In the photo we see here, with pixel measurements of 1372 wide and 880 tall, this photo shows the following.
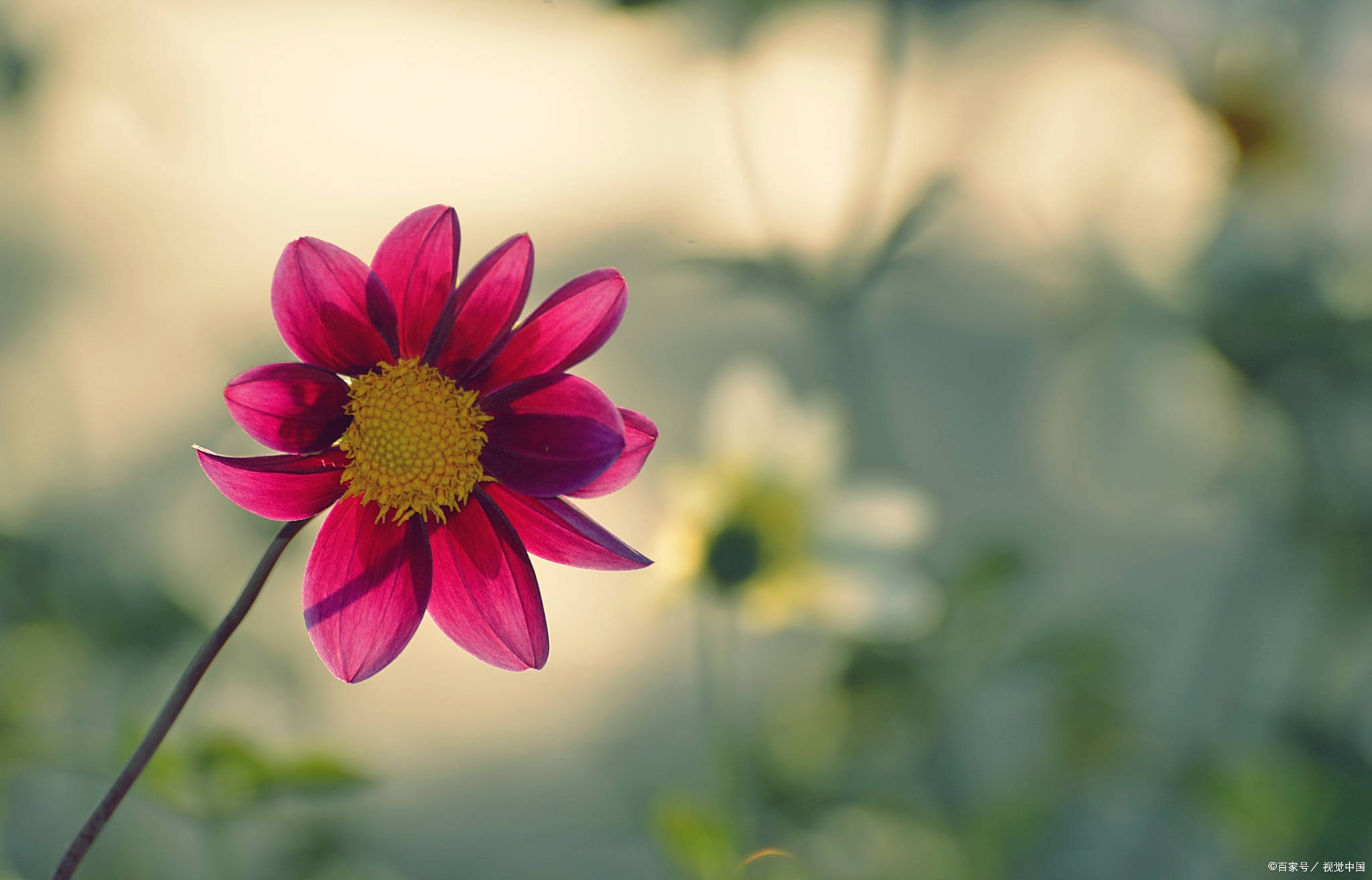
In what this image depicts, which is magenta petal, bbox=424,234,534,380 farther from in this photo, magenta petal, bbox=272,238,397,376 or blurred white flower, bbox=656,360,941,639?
blurred white flower, bbox=656,360,941,639

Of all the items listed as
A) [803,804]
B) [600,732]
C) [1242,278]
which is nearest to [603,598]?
[600,732]

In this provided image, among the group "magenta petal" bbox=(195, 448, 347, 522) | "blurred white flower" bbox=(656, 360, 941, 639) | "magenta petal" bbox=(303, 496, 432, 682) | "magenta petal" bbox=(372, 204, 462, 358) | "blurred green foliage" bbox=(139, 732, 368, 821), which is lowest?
"blurred green foliage" bbox=(139, 732, 368, 821)

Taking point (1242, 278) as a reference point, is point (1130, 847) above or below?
below

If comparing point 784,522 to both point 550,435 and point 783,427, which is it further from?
point 550,435

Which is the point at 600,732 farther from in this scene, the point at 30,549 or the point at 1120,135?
the point at 1120,135

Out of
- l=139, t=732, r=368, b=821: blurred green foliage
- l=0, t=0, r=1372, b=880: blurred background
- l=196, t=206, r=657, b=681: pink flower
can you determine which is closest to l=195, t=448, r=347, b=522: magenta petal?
l=196, t=206, r=657, b=681: pink flower

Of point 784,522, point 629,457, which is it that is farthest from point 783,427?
point 629,457
